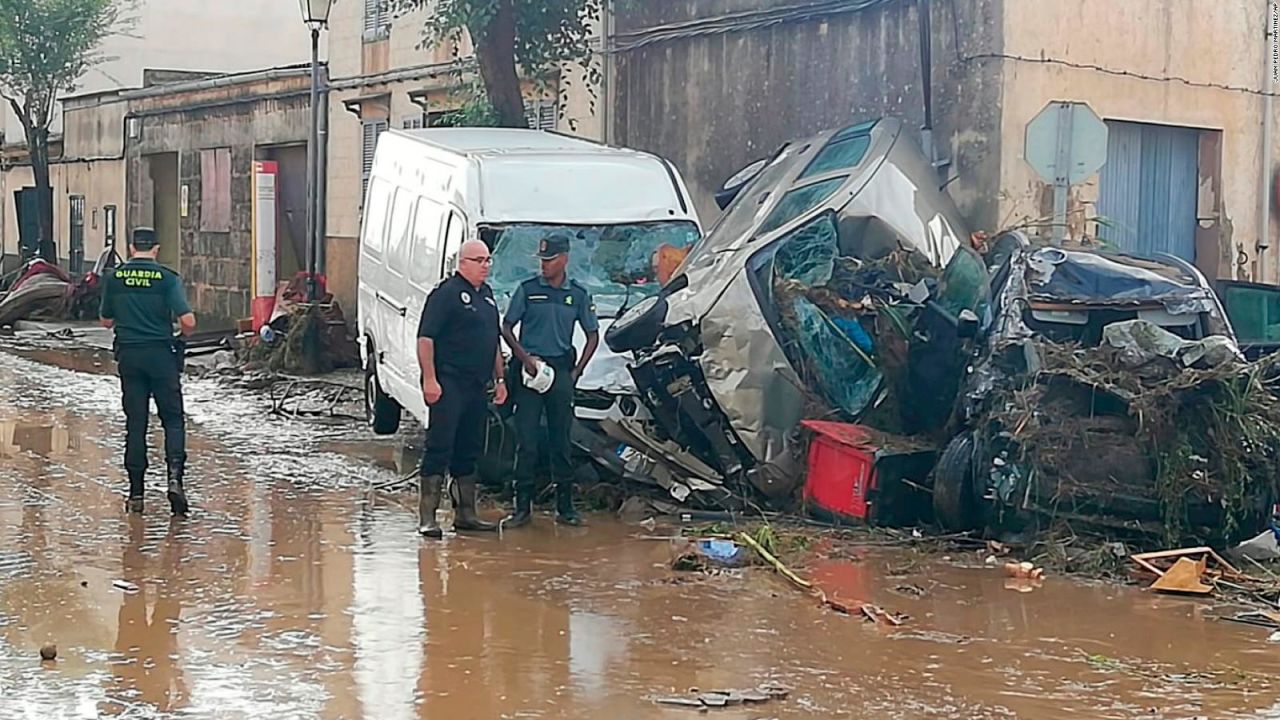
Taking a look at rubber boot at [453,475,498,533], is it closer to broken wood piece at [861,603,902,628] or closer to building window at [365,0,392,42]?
broken wood piece at [861,603,902,628]

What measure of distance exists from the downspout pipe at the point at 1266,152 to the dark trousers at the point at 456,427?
29.2ft

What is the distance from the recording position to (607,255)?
12203 mm

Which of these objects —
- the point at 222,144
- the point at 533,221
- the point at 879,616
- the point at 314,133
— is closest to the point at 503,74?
the point at 533,221

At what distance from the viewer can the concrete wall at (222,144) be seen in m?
26.0

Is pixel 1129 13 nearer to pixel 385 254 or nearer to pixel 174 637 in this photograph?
pixel 385 254

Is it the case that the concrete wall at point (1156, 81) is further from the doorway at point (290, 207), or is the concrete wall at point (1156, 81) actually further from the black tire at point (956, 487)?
the doorway at point (290, 207)

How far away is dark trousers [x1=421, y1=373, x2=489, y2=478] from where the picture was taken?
32.3 ft

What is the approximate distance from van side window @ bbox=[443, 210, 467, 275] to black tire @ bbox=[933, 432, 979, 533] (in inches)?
151

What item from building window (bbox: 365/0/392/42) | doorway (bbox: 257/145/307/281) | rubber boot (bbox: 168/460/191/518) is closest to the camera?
rubber boot (bbox: 168/460/191/518)

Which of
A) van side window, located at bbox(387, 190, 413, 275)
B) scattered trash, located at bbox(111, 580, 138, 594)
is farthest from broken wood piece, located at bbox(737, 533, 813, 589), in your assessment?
van side window, located at bbox(387, 190, 413, 275)

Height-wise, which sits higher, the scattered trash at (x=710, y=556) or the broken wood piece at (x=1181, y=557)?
the broken wood piece at (x=1181, y=557)

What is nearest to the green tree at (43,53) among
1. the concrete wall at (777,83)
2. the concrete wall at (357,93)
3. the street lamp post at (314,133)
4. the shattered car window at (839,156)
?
the concrete wall at (357,93)

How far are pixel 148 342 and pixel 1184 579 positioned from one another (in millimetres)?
6019

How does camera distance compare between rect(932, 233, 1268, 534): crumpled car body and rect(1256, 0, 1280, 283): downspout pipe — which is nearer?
rect(932, 233, 1268, 534): crumpled car body
